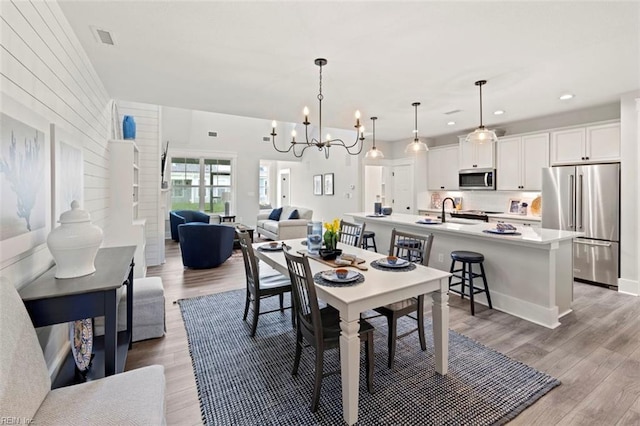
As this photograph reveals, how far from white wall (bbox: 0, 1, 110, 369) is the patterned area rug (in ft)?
3.73

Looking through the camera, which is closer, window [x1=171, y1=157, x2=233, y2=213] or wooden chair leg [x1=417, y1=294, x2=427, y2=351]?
wooden chair leg [x1=417, y1=294, x2=427, y2=351]

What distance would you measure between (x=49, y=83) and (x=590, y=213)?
6019mm

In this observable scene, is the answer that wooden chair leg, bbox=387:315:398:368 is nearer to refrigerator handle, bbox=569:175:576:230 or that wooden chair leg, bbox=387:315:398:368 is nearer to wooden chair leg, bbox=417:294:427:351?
wooden chair leg, bbox=417:294:427:351

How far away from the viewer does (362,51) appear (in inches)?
104

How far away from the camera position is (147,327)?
2.73 meters

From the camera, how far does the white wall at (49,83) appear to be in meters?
1.47

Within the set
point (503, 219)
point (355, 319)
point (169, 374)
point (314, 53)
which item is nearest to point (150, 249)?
point (169, 374)

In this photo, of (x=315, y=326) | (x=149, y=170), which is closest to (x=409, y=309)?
(x=315, y=326)

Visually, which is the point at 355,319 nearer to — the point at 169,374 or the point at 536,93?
the point at 169,374

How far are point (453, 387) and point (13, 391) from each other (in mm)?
2277

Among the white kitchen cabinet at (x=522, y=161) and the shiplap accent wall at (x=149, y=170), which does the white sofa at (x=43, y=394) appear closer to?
the shiplap accent wall at (x=149, y=170)

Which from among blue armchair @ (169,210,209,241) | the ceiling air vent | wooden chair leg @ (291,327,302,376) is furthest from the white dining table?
blue armchair @ (169,210,209,241)

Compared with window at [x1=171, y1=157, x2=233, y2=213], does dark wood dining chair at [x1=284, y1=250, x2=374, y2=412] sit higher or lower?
lower

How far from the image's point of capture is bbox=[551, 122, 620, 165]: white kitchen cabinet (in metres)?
4.17
